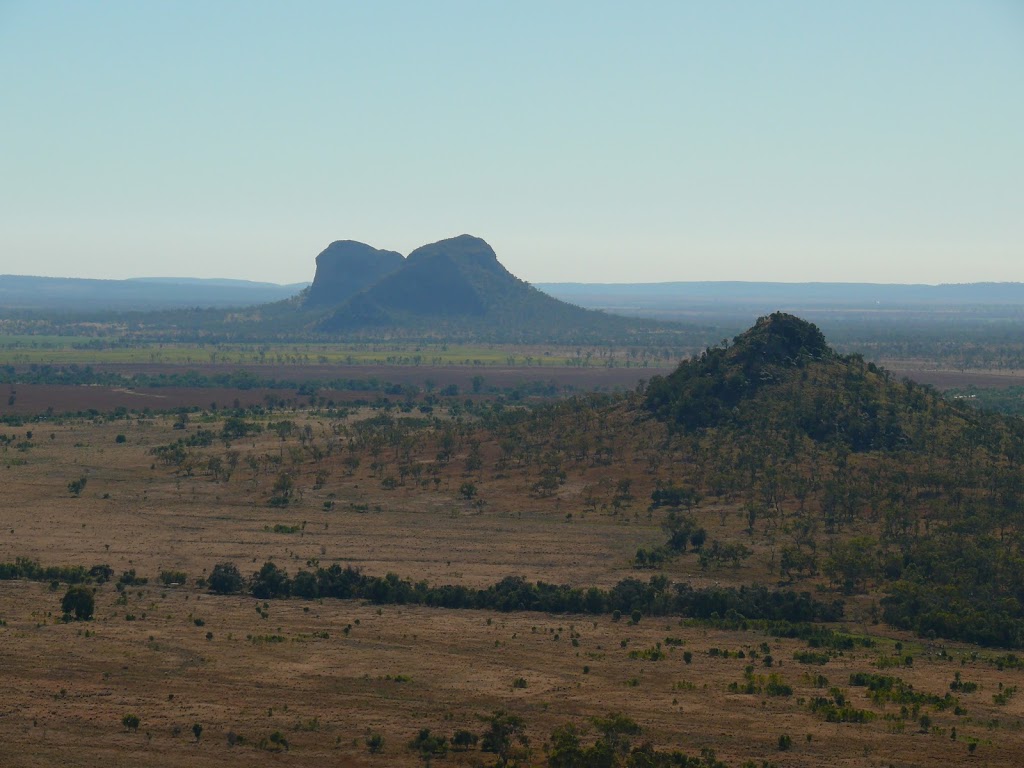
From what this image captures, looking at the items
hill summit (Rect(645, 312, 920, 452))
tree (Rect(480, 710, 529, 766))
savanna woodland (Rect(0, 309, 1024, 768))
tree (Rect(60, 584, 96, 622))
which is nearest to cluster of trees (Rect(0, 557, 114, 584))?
savanna woodland (Rect(0, 309, 1024, 768))

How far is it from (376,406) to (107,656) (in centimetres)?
12030

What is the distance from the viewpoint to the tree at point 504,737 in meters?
44.1

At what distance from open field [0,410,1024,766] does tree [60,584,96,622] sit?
0.89 m

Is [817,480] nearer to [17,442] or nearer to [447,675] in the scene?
[447,675]

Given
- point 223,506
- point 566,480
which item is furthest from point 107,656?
point 566,480

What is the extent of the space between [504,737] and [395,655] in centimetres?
1263

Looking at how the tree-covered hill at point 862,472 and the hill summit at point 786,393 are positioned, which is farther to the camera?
the hill summit at point 786,393

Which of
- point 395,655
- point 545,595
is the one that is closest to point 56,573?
point 395,655

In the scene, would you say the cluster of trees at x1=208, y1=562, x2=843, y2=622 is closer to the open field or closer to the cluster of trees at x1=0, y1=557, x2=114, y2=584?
the open field

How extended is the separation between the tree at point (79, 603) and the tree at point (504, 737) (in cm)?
2509

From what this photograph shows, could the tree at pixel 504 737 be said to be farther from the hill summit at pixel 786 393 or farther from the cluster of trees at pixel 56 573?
the hill summit at pixel 786 393

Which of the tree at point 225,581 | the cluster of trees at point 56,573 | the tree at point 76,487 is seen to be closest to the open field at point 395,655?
the tree at point 225,581

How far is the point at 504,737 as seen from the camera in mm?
44719

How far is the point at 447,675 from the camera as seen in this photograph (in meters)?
53.2
